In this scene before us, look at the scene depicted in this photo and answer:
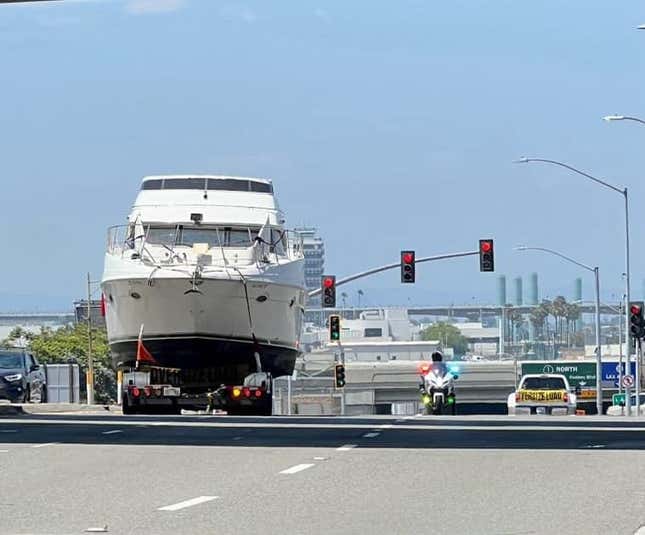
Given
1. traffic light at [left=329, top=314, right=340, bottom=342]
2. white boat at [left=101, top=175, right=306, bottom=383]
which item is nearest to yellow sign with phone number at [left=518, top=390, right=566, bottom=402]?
white boat at [left=101, top=175, right=306, bottom=383]

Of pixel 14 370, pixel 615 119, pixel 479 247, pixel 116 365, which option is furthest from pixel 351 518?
pixel 479 247

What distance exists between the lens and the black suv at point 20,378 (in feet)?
134

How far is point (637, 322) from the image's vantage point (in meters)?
57.7

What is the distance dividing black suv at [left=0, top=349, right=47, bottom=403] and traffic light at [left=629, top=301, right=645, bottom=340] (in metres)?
22.7

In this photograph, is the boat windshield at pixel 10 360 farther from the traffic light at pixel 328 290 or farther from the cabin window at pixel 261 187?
the traffic light at pixel 328 290

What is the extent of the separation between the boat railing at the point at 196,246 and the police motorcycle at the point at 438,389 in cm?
396

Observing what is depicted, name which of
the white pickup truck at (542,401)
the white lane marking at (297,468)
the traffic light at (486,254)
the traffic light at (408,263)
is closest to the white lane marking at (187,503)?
the white lane marking at (297,468)

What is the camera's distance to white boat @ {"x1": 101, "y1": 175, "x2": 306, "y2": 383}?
32562 mm

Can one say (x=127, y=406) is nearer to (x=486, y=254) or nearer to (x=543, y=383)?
(x=543, y=383)

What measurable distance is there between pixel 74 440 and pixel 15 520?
9.07m

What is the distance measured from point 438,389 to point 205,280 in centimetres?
571

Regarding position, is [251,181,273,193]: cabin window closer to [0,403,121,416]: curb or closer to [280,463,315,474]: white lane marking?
[0,403,121,416]: curb

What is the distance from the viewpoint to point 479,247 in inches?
2250

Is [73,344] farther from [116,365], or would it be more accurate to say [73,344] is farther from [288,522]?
[288,522]
